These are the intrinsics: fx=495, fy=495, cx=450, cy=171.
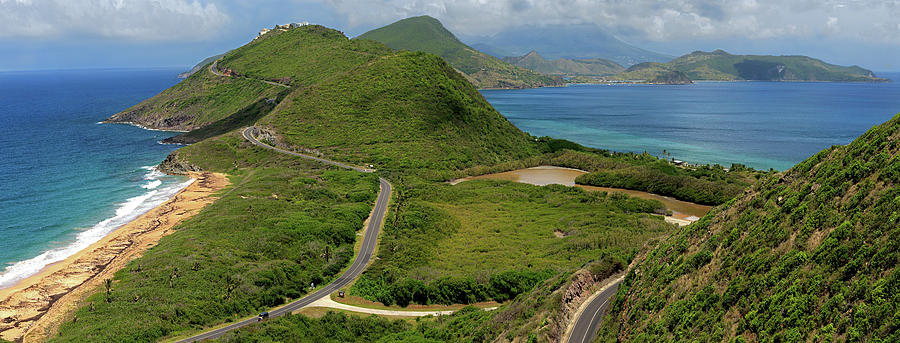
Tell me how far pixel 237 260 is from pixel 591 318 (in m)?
35.5

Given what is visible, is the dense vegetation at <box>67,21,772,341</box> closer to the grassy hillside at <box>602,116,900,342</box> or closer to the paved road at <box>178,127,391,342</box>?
the paved road at <box>178,127,391,342</box>

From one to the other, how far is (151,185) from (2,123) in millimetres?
125221

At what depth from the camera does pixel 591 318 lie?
2980 cm

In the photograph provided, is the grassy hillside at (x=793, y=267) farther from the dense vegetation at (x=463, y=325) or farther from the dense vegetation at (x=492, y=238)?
the dense vegetation at (x=492, y=238)

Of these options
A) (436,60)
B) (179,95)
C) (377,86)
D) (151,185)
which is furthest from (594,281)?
(179,95)

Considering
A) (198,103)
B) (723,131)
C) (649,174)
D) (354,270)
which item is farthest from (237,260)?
(723,131)

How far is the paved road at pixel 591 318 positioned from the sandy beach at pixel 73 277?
37.9 m

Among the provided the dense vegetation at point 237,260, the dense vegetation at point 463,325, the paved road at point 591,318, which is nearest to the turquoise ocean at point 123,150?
the dense vegetation at point 237,260

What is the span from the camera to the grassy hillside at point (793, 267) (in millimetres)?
18453

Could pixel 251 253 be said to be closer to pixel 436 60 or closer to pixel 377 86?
pixel 377 86

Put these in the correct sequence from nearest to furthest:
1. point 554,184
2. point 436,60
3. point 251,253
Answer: point 251,253, point 554,184, point 436,60

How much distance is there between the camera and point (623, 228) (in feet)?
186

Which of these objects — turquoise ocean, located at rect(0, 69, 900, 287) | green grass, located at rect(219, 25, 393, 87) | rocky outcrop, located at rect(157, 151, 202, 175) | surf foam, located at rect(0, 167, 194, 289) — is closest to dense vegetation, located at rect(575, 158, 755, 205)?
turquoise ocean, located at rect(0, 69, 900, 287)

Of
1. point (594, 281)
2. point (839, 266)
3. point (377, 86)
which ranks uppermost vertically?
point (377, 86)
